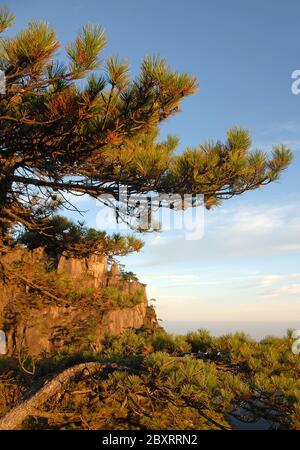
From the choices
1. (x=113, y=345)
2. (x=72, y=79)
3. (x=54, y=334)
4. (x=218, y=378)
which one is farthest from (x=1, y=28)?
(x=54, y=334)

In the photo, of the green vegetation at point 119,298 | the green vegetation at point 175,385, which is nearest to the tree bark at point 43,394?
the green vegetation at point 175,385

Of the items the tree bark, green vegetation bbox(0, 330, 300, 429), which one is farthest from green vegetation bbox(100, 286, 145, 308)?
the tree bark

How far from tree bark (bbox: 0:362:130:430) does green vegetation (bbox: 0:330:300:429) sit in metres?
0.12

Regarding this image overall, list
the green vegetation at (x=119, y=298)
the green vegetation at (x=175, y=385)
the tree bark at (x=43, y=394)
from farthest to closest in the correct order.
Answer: the green vegetation at (x=119, y=298), the tree bark at (x=43, y=394), the green vegetation at (x=175, y=385)

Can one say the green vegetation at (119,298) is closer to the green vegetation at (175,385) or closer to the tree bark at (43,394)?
the green vegetation at (175,385)

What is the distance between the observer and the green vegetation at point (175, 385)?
3824 mm

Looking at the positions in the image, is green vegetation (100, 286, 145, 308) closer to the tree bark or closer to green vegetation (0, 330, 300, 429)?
green vegetation (0, 330, 300, 429)

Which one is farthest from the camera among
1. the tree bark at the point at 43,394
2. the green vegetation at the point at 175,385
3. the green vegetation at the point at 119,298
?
the green vegetation at the point at 119,298

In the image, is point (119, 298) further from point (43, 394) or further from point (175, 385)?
point (175, 385)

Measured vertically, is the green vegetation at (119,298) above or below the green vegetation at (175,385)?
above

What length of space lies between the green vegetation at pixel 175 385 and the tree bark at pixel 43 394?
0.40 feet

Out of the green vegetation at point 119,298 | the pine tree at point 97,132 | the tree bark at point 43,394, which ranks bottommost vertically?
the tree bark at point 43,394

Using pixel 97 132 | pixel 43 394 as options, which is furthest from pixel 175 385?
pixel 97 132
